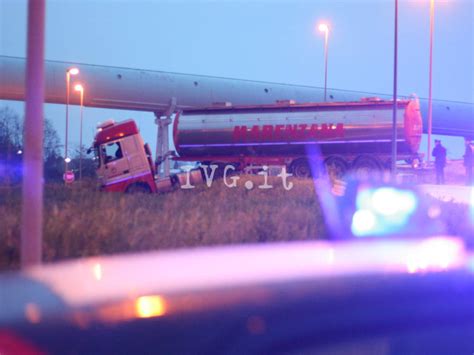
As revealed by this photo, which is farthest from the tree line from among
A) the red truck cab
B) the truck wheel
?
the truck wheel

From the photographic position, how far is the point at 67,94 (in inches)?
1485

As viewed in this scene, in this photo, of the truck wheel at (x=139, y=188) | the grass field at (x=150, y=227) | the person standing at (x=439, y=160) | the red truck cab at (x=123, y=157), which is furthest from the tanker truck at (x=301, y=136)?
the grass field at (x=150, y=227)

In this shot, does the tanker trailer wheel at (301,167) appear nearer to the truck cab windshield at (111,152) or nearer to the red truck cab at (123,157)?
the red truck cab at (123,157)

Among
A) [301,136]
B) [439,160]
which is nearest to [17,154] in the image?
[301,136]

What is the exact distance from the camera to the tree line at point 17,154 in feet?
Result: 60.1

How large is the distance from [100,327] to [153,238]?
5683 millimetres

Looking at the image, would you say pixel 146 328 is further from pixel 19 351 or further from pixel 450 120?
pixel 450 120

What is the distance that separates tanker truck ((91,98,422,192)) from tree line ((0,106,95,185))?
17.3ft

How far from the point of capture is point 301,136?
3020 centimetres

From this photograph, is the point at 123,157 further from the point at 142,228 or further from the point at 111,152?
the point at 142,228

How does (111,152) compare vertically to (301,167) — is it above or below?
above

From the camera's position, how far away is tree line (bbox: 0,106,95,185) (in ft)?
60.1

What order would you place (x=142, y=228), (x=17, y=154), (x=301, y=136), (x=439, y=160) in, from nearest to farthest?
(x=142, y=228) → (x=17, y=154) → (x=439, y=160) → (x=301, y=136)

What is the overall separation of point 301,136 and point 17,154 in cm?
1284
